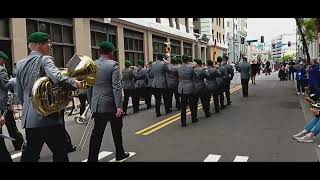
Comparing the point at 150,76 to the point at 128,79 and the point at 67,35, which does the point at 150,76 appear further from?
the point at 67,35

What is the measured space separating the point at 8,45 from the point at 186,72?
9.28 metres

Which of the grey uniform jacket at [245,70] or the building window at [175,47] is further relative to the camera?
the building window at [175,47]

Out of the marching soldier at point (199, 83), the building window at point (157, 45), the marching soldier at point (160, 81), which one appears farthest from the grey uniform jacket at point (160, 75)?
the building window at point (157, 45)

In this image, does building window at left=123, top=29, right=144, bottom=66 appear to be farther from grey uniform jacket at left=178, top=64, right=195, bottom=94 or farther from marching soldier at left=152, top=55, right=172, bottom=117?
grey uniform jacket at left=178, top=64, right=195, bottom=94

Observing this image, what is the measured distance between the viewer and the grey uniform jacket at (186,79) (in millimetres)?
11742

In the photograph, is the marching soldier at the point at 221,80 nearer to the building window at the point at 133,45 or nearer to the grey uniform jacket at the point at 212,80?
the grey uniform jacket at the point at 212,80

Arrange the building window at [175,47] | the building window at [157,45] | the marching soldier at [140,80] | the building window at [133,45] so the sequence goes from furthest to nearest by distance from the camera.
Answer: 1. the building window at [175,47]
2. the building window at [157,45]
3. the building window at [133,45]
4. the marching soldier at [140,80]

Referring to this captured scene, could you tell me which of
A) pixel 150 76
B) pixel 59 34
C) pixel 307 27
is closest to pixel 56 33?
pixel 59 34

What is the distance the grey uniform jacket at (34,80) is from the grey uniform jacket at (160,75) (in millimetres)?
8804

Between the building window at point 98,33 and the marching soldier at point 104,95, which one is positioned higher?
the building window at point 98,33

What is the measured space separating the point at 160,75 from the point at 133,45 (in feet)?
58.1
